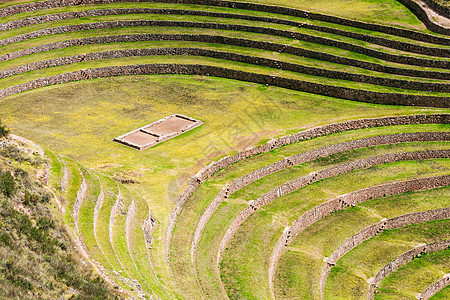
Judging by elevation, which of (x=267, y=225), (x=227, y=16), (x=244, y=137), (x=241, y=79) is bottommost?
(x=267, y=225)

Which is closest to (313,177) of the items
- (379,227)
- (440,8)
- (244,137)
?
(379,227)

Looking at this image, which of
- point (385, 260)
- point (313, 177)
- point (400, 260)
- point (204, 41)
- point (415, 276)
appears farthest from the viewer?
point (204, 41)

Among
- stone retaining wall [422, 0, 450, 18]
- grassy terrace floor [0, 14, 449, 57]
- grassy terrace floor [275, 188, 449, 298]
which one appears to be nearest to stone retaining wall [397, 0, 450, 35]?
stone retaining wall [422, 0, 450, 18]

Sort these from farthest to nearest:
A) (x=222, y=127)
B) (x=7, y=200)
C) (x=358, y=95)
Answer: (x=358, y=95)
(x=222, y=127)
(x=7, y=200)

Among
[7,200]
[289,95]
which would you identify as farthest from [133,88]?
[7,200]

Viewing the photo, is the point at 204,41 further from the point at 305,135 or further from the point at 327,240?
the point at 327,240

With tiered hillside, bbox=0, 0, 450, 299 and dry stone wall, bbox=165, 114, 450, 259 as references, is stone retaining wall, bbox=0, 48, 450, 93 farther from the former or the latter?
dry stone wall, bbox=165, 114, 450, 259

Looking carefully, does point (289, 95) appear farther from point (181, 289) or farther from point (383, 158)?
point (181, 289)
